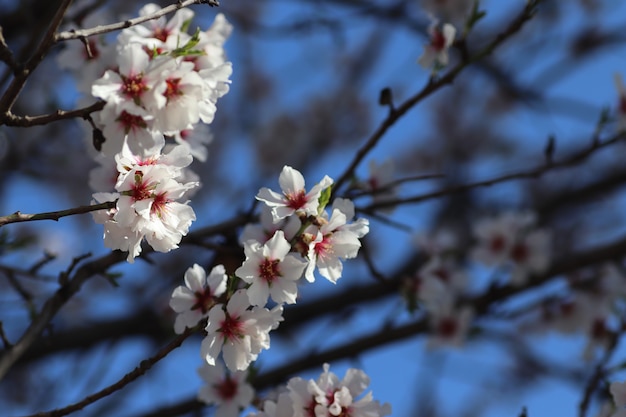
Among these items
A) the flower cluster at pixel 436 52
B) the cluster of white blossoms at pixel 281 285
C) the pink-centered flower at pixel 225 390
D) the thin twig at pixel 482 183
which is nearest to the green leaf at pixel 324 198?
the cluster of white blossoms at pixel 281 285

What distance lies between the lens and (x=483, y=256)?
11.6 feet

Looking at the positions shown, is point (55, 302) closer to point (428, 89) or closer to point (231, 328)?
point (231, 328)

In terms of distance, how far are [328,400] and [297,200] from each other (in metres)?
0.48

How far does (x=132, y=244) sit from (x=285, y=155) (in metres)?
5.81

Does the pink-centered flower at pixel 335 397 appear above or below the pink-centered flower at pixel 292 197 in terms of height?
below

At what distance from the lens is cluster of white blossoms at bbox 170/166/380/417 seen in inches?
64.2

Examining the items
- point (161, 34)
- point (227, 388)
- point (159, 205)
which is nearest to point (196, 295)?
point (159, 205)

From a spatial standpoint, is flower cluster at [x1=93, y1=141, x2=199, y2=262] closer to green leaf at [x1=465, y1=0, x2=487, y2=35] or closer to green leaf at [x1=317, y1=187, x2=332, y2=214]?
green leaf at [x1=317, y1=187, x2=332, y2=214]

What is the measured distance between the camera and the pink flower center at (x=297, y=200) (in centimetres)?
168

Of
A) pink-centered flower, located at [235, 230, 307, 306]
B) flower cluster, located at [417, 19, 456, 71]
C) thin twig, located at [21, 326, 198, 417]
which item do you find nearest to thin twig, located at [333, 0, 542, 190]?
flower cluster, located at [417, 19, 456, 71]

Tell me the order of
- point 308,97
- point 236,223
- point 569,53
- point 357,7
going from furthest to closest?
point 308,97, point 569,53, point 357,7, point 236,223

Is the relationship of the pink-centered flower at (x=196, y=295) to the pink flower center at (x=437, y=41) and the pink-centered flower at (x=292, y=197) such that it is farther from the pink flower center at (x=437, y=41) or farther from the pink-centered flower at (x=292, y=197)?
the pink flower center at (x=437, y=41)

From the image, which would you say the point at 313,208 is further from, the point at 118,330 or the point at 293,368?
the point at 118,330

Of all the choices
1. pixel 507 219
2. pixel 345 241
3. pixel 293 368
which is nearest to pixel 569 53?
pixel 507 219
